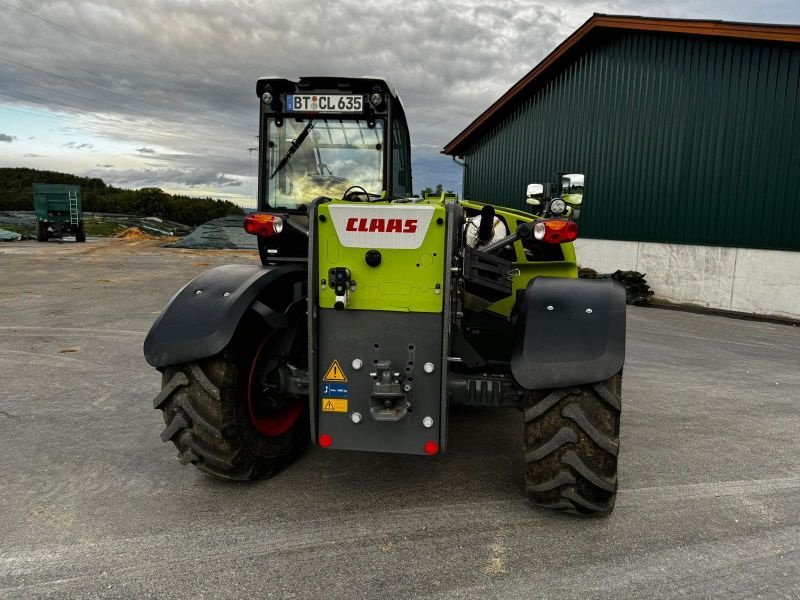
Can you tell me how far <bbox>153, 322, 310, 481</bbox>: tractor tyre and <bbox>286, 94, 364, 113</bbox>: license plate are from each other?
1880mm

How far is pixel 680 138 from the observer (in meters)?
12.7

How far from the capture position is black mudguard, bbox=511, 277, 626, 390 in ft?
9.57

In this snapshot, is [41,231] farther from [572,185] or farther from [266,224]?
[572,185]

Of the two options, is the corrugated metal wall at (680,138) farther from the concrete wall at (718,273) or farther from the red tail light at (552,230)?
the red tail light at (552,230)

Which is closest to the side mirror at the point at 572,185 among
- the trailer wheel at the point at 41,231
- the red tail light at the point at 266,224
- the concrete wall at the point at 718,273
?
the red tail light at the point at 266,224

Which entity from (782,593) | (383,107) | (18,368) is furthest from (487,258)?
(18,368)

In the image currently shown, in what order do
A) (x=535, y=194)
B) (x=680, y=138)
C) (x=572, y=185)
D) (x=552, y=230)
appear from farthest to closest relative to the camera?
(x=680, y=138)
(x=535, y=194)
(x=572, y=185)
(x=552, y=230)

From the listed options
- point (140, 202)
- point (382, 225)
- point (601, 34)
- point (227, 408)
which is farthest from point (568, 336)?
point (140, 202)

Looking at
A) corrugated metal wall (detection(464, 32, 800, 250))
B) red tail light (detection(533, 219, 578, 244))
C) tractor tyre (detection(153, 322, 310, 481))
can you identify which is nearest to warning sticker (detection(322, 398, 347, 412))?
tractor tyre (detection(153, 322, 310, 481))

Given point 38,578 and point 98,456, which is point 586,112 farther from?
point 38,578

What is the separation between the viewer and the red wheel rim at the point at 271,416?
353 cm

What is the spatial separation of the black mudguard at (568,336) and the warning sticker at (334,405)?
939mm

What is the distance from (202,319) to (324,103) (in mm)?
2093

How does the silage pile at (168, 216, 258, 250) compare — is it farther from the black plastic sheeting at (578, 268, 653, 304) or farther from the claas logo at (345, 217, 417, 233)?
the claas logo at (345, 217, 417, 233)
